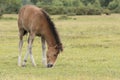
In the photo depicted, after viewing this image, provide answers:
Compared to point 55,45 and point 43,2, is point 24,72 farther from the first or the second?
point 43,2

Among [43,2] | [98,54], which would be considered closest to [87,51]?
[98,54]

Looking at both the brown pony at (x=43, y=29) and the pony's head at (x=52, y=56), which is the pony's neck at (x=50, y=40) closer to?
the brown pony at (x=43, y=29)

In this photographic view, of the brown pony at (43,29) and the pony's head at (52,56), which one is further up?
the brown pony at (43,29)

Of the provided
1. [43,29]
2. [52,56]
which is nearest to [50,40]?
[43,29]

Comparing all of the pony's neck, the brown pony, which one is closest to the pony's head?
the brown pony

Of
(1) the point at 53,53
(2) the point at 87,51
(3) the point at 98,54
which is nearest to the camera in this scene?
(1) the point at 53,53

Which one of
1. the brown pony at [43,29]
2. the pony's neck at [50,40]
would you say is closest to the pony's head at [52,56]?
the brown pony at [43,29]

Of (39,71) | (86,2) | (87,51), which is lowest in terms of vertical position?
(86,2)

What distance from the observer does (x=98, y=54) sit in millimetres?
19000

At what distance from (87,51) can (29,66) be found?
6238mm

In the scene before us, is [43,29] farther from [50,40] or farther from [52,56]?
[52,56]

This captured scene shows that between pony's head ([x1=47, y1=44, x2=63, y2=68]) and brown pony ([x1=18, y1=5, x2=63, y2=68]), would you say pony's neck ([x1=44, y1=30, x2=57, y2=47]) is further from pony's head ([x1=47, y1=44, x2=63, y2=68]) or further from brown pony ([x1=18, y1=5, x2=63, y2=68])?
pony's head ([x1=47, y1=44, x2=63, y2=68])

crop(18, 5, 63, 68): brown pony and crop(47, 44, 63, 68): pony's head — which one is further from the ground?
crop(18, 5, 63, 68): brown pony

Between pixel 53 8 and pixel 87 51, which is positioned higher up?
pixel 87 51
